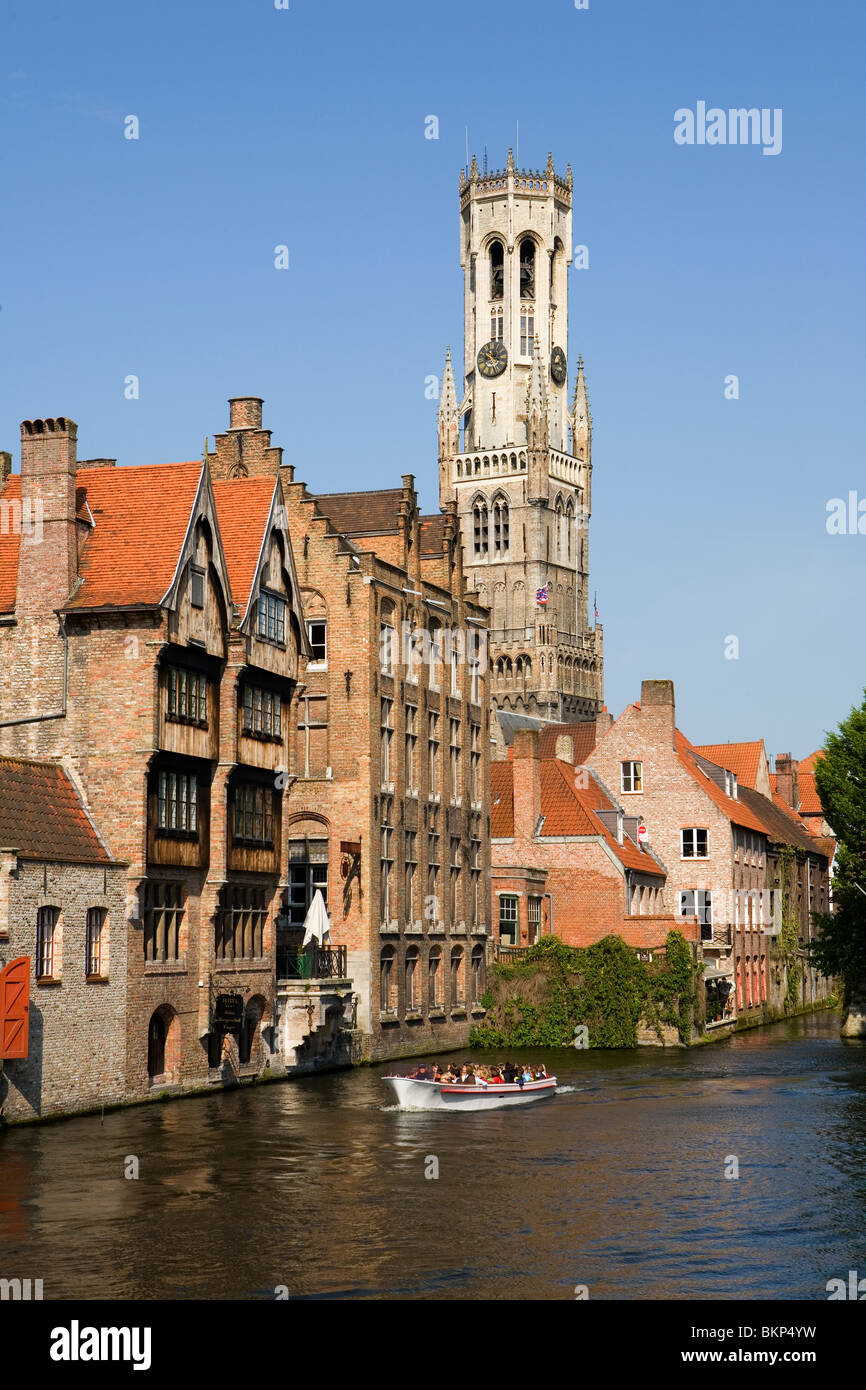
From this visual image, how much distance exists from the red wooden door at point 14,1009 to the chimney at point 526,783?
3914 cm

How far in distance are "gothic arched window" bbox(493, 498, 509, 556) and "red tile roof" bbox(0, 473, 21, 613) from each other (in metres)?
147

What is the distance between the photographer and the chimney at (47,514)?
48.1 m

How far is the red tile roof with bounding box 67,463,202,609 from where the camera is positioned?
4750 cm

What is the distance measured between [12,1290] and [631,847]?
58.3 metres

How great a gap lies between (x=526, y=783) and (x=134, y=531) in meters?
32.2

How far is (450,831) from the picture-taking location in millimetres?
71375

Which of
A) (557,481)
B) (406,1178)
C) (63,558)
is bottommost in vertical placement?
(406,1178)

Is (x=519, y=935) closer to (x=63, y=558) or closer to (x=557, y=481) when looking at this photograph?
(x=63, y=558)

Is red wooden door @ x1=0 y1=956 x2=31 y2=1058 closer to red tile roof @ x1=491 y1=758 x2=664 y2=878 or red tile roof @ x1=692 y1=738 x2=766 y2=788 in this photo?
red tile roof @ x1=491 y1=758 x2=664 y2=878

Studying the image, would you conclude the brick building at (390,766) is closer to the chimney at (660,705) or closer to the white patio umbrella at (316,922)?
the white patio umbrella at (316,922)

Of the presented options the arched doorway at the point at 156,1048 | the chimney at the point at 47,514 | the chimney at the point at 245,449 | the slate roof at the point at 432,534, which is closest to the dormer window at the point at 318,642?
the chimney at the point at 245,449

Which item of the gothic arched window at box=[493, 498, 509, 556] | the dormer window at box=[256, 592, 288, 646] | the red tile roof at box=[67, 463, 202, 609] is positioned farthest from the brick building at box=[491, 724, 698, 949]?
the gothic arched window at box=[493, 498, 509, 556]
